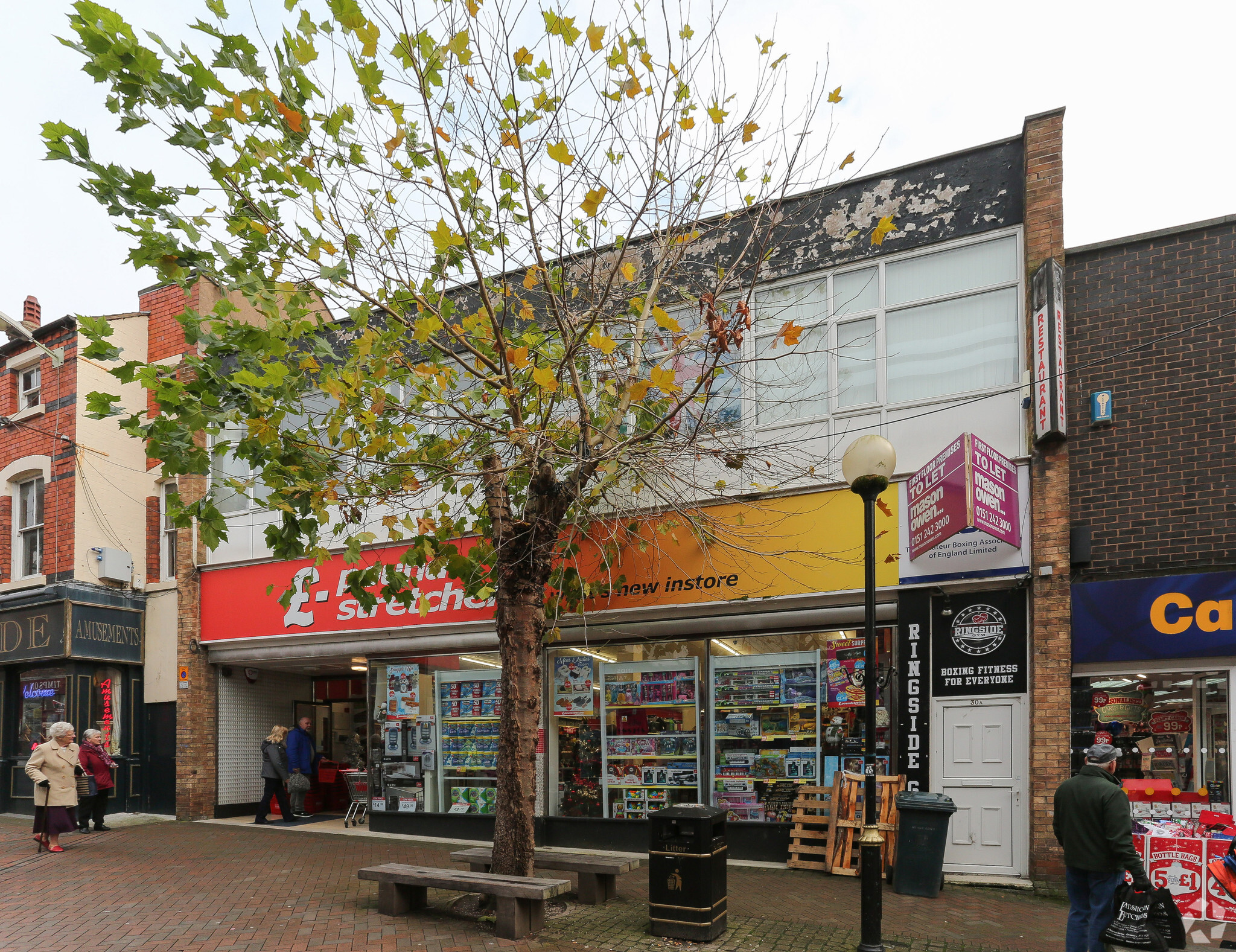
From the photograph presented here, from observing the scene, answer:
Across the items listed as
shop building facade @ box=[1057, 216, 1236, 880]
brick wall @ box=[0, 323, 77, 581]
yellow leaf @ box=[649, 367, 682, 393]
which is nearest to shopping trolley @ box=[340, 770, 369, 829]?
brick wall @ box=[0, 323, 77, 581]

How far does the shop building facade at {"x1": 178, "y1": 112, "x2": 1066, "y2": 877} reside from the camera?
9773 millimetres

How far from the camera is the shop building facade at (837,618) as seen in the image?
9.77 meters

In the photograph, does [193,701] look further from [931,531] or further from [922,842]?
[931,531]

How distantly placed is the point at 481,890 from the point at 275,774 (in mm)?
8467

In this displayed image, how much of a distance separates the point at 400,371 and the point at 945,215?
A: 629cm

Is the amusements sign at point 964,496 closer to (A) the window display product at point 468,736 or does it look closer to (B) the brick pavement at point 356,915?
(B) the brick pavement at point 356,915

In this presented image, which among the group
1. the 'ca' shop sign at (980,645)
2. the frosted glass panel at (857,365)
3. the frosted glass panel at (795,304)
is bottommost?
the 'ca' shop sign at (980,645)

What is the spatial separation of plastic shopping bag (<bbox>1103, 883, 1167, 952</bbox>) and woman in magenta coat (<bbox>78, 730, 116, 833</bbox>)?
12.9 meters

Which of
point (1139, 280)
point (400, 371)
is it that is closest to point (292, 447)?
point (400, 371)

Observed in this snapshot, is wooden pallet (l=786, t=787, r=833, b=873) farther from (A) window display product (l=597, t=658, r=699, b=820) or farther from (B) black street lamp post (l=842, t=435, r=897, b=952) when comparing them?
(B) black street lamp post (l=842, t=435, r=897, b=952)

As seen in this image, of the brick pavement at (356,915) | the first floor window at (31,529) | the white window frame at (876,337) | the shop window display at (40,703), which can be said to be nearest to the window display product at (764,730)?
the brick pavement at (356,915)

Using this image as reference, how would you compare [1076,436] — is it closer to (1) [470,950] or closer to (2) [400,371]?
(2) [400,371]

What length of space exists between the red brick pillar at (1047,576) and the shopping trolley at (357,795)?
9.13m

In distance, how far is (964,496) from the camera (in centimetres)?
880
